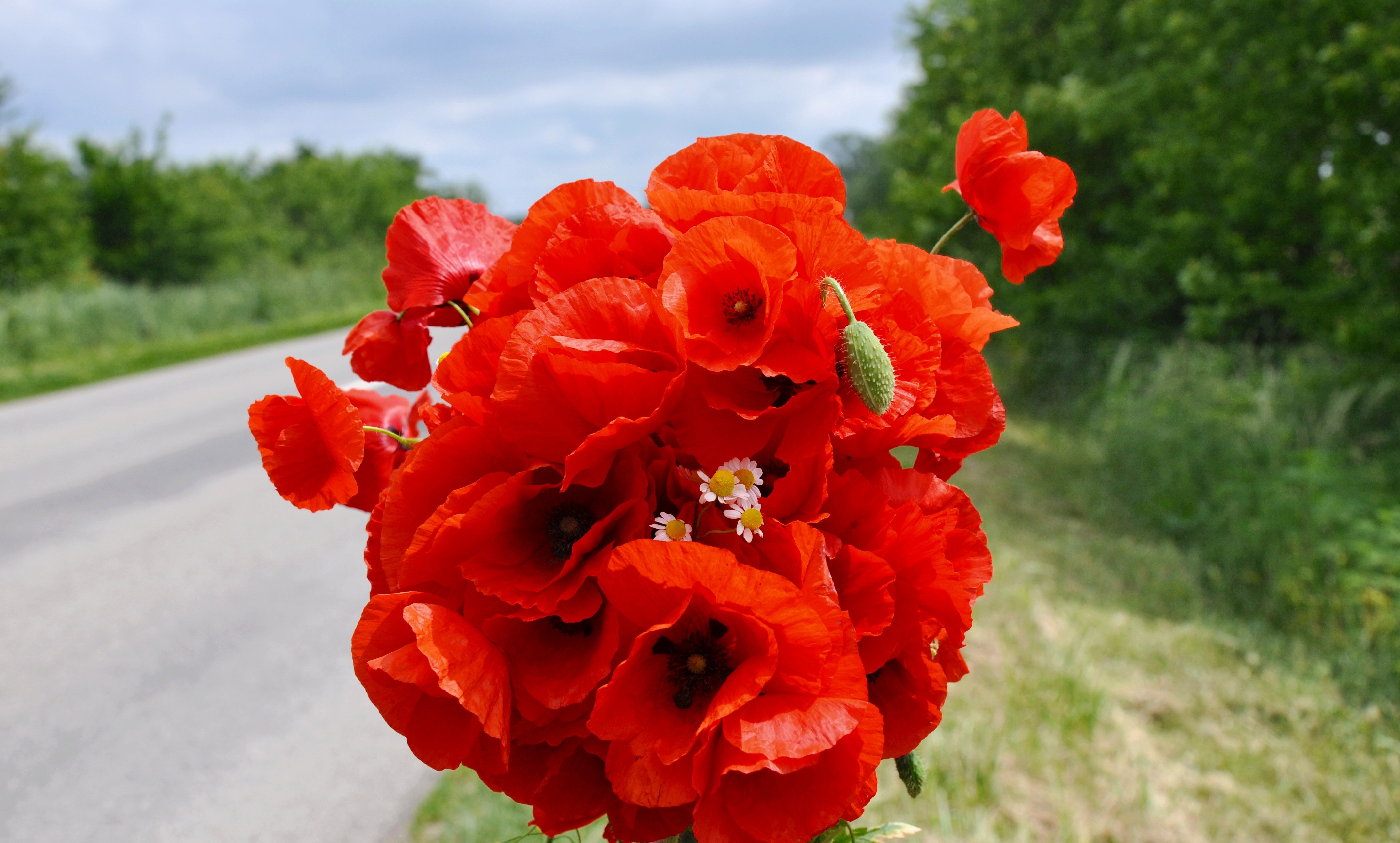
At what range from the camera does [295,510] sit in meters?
6.48

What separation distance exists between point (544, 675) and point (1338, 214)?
6.91 metres

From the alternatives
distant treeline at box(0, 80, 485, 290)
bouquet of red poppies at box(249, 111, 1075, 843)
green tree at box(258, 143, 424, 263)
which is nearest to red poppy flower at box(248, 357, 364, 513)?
bouquet of red poppies at box(249, 111, 1075, 843)

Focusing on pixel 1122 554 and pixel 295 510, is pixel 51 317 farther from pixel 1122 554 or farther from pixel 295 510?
pixel 1122 554

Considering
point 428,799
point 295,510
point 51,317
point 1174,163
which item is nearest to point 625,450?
point 428,799

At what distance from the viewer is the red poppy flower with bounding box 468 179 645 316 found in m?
0.93

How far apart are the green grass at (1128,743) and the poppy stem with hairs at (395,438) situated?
206 cm

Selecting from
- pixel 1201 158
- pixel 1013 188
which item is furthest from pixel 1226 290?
pixel 1013 188

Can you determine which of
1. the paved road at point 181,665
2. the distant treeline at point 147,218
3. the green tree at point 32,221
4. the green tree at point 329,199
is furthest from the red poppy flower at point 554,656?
the green tree at point 329,199

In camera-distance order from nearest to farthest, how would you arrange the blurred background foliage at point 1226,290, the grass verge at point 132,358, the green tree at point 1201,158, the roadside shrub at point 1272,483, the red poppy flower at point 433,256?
the red poppy flower at point 433,256 → the roadside shrub at point 1272,483 → the blurred background foliage at point 1226,290 → the green tree at point 1201,158 → the grass verge at point 132,358

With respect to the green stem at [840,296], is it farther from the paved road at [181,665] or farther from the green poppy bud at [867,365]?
the paved road at [181,665]

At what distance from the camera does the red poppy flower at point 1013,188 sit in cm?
102

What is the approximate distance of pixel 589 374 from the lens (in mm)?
767

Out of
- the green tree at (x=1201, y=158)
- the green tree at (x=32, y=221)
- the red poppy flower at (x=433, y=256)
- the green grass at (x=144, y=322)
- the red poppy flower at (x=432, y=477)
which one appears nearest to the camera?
the red poppy flower at (x=432, y=477)

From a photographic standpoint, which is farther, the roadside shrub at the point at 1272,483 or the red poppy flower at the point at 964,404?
the roadside shrub at the point at 1272,483
